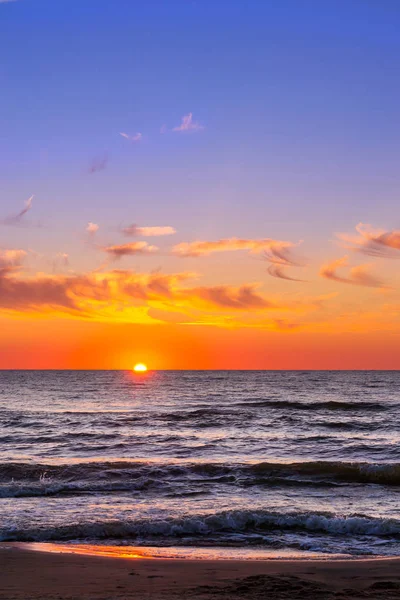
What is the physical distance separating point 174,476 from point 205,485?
6.45 feet

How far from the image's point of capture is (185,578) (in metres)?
10.4

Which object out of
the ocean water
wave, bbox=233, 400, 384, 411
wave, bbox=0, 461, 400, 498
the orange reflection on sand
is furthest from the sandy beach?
wave, bbox=233, 400, 384, 411

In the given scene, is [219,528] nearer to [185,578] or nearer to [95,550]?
[95,550]

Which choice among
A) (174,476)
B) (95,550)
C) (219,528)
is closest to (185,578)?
(95,550)

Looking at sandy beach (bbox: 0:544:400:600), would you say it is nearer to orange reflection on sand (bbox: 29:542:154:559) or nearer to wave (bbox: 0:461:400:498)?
orange reflection on sand (bbox: 29:542:154:559)

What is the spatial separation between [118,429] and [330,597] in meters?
31.0

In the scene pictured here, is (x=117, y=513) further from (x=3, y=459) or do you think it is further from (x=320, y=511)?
(x=3, y=459)

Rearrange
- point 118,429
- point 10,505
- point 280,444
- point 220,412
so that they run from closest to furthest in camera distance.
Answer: point 10,505 → point 280,444 → point 118,429 → point 220,412

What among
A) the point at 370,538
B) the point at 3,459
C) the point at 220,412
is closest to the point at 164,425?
the point at 220,412

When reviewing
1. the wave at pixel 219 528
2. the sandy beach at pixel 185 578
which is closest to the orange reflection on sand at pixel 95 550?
the sandy beach at pixel 185 578

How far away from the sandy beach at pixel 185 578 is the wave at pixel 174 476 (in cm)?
817

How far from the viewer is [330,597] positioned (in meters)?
9.35

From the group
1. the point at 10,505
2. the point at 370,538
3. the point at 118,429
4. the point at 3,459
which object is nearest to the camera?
the point at 370,538

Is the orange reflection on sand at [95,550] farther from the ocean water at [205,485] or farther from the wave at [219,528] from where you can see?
the wave at [219,528]
